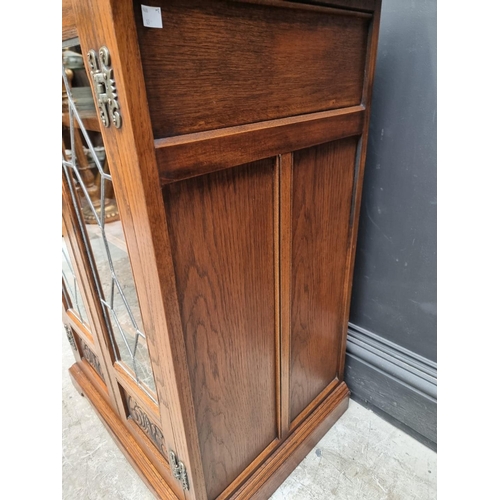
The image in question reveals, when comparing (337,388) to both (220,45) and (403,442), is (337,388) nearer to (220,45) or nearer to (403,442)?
(403,442)

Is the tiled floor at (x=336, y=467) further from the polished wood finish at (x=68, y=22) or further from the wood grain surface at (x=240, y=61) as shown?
the polished wood finish at (x=68, y=22)

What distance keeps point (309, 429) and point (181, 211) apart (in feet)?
2.39

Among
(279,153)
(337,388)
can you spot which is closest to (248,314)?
(279,153)

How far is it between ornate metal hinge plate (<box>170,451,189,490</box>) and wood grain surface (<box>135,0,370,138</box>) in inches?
23.6

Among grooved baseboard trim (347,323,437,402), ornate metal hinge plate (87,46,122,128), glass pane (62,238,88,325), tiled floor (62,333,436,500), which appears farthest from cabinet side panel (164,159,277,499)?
glass pane (62,238,88,325)

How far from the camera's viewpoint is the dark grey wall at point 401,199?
0.74m

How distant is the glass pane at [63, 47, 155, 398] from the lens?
577mm

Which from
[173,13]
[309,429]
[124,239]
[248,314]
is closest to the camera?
[173,13]

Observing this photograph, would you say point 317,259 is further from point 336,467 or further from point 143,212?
point 336,467

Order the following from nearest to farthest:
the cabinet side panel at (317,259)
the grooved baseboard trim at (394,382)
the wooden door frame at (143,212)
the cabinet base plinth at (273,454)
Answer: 1. the wooden door frame at (143,212)
2. the cabinet side panel at (317,259)
3. the cabinet base plinth at (273,454)
4. the grooved baseboard trim at (394,382)

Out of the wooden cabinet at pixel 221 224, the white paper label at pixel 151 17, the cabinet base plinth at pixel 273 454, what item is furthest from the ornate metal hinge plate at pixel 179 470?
the white paper label at pixel 151 17

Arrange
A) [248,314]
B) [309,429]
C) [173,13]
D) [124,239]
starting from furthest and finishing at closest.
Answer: [309,429] → [248,314] → [124,239] → [173,13]
